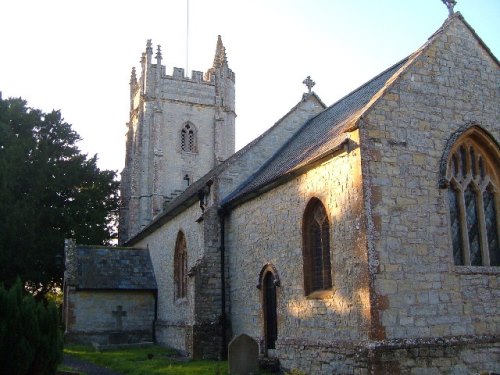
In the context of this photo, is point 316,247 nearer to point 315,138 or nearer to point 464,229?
point 464,229

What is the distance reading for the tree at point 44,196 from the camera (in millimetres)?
31688

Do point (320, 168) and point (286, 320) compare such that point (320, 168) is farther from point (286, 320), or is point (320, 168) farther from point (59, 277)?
point (59, 277)

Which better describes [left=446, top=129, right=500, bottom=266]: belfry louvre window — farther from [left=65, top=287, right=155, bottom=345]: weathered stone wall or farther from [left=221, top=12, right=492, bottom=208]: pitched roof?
[left=65, top=287, right=155, bottom=345]: weathered stone wall

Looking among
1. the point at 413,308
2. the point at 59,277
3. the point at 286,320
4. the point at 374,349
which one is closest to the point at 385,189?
the point at 413,308

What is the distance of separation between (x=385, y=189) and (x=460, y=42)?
473cm

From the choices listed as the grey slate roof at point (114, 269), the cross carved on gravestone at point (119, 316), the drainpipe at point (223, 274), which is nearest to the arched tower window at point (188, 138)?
the grey slate roof at point (114, 269)

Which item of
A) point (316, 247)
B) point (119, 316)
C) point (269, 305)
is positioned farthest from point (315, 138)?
point (119, 316)

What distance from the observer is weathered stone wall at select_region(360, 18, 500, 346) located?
11062 mm

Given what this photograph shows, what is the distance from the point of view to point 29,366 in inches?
383

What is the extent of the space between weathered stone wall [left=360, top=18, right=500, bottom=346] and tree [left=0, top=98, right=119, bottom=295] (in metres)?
24.2

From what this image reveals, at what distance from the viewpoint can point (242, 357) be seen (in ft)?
43.1

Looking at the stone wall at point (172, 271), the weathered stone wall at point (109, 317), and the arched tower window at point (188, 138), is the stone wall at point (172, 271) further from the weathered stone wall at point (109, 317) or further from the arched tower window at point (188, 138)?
the arched tower window at point (188, 138)

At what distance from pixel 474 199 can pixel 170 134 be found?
3209 centimetres

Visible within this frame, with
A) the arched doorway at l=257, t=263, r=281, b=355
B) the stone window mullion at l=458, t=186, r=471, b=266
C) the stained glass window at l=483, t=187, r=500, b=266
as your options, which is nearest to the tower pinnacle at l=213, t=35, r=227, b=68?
the arched doorway at l=257, t=263, r=281, b=355
